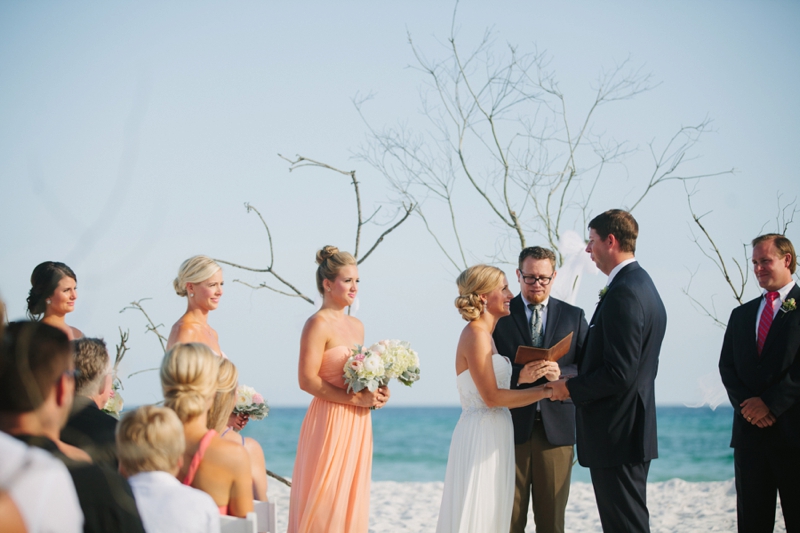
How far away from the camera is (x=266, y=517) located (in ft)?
9.34

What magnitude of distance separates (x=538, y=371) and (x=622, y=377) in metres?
0.52

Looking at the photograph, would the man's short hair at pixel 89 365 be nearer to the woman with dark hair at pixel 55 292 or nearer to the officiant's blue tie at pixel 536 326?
the woman with dark hair at pixel 55 292

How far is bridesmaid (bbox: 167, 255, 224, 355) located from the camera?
4633 mm

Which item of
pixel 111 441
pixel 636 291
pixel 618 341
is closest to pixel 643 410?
pixel 618 341

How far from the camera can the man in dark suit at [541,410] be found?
4328 mm

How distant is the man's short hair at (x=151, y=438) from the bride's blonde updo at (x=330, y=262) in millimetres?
2407

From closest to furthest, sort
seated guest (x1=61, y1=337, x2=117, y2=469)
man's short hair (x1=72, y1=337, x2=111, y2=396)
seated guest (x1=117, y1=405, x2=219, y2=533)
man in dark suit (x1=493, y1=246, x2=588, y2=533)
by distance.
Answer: seated guest (x1=117, y1=405, x2=219, y2=533)
seated guest (x1=61, y1=337, x2=117, y2=469)
man's short hair (x1=72, y1=337, x2=111, y2=396)
man in dark suit (x1=493, y1=246, x2=588, y2=533)

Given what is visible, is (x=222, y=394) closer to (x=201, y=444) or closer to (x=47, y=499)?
(x=201, y=444)

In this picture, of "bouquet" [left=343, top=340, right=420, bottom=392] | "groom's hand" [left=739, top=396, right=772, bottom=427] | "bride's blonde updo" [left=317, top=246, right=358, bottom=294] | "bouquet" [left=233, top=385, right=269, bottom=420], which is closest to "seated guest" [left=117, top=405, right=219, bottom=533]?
"bouquet" [left=233, top=385, right=269, bottom=420]

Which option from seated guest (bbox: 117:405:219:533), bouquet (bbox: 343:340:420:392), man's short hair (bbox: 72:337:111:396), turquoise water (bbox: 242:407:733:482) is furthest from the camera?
turquoise water (bbox: 242:407:733:482)

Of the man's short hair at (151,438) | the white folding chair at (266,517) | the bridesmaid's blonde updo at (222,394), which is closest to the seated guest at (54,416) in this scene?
the man's short hair at (151,438)

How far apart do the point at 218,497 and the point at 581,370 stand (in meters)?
2.37

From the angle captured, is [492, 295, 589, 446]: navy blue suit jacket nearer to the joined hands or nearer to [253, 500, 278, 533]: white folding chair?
the joined hands

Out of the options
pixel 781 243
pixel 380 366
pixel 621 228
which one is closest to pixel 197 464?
pixel 380 366
